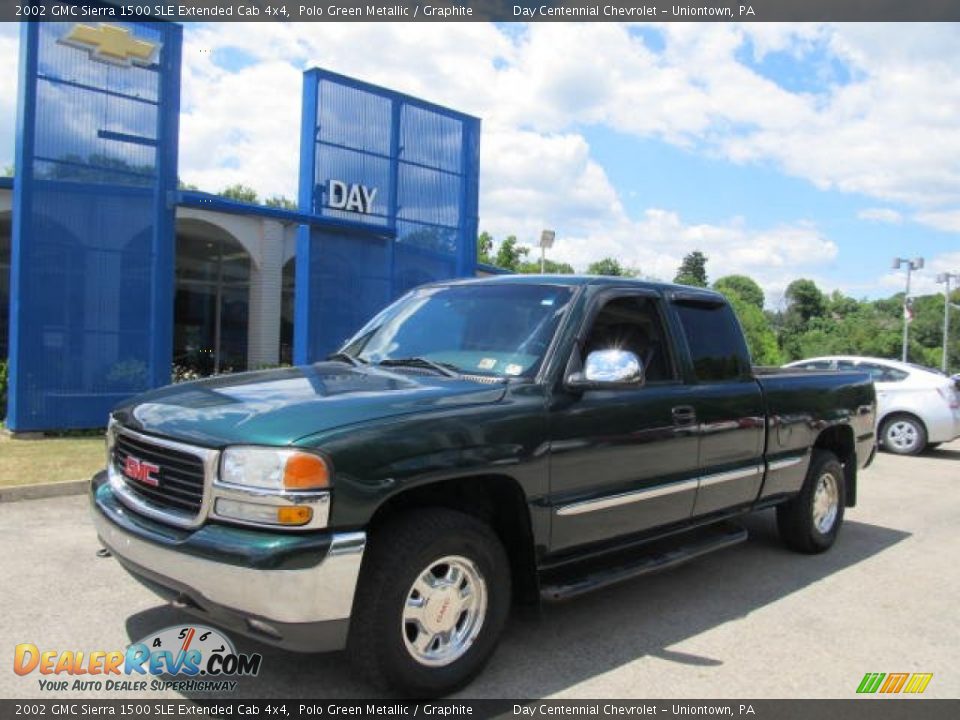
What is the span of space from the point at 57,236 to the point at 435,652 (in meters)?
9.35

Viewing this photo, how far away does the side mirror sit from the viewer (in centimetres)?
391

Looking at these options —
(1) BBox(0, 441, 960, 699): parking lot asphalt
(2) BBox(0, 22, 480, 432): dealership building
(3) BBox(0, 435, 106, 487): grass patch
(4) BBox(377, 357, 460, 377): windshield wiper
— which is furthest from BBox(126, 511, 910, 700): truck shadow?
(2) BBox(0, 22, 480, 432): dealership building

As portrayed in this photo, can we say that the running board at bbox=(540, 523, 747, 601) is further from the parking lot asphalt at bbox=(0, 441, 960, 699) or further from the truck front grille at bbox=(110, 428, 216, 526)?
the truck front grille at bbox=(110, 428, 216, 526)

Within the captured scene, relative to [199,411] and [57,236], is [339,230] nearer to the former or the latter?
[57,236]

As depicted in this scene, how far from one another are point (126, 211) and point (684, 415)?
916 cm

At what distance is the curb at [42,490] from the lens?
22.5ft

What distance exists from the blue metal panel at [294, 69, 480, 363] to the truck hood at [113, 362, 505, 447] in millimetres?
9655

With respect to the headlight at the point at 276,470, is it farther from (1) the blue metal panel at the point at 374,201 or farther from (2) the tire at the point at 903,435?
(2) the tire at the point at 903,435

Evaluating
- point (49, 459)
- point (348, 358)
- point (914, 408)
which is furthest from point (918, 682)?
point (914, 408)

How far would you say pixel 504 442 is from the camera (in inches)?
143

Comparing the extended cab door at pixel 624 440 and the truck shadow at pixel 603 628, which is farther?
the extended cab door at pixel 624 440

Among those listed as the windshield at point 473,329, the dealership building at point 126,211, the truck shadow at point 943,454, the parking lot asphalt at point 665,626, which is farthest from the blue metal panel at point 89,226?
the truck shadow at point 943,454

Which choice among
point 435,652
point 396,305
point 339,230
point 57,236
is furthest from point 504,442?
point 339,230

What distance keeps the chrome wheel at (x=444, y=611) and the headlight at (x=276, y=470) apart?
643 millimetres
